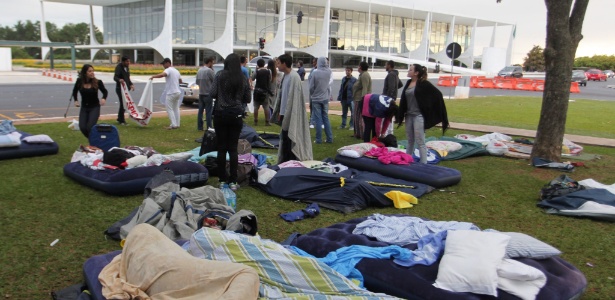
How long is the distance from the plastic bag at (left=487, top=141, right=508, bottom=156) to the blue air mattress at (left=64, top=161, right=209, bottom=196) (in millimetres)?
6206

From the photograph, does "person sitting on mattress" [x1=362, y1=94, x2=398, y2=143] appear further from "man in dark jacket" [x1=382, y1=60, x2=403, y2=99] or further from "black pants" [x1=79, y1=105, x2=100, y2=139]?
"black pants" [x1=79, y1=105, x2=100, y2=139]

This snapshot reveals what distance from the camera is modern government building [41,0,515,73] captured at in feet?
174

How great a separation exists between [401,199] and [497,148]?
15.3ft

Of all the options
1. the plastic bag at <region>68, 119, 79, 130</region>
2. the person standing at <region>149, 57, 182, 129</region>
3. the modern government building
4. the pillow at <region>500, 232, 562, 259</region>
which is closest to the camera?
the pillow at <region>500, 232, 562, 259</region>

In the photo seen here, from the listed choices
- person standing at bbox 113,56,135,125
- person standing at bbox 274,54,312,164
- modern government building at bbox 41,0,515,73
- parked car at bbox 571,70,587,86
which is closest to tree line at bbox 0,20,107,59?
modern government building at bbox 41,0,515,73

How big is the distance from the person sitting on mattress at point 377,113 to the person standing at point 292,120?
7.21 ft

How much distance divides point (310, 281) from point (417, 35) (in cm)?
7685

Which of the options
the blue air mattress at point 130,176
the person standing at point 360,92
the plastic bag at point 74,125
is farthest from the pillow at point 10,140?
the person standing at point 360,92

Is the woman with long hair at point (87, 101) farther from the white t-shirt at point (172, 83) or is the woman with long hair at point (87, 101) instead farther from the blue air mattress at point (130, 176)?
the white t-shirt at point (172, 83)

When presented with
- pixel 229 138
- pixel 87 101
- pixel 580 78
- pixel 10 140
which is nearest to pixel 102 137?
pixel 87 101

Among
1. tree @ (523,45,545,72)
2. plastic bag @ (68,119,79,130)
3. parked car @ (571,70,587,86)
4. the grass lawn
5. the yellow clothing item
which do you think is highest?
tree @ (523,45,545,72)

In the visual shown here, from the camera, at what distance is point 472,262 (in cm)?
369

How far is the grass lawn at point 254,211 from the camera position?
434cm

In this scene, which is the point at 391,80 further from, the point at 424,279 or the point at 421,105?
the point at 424,279
